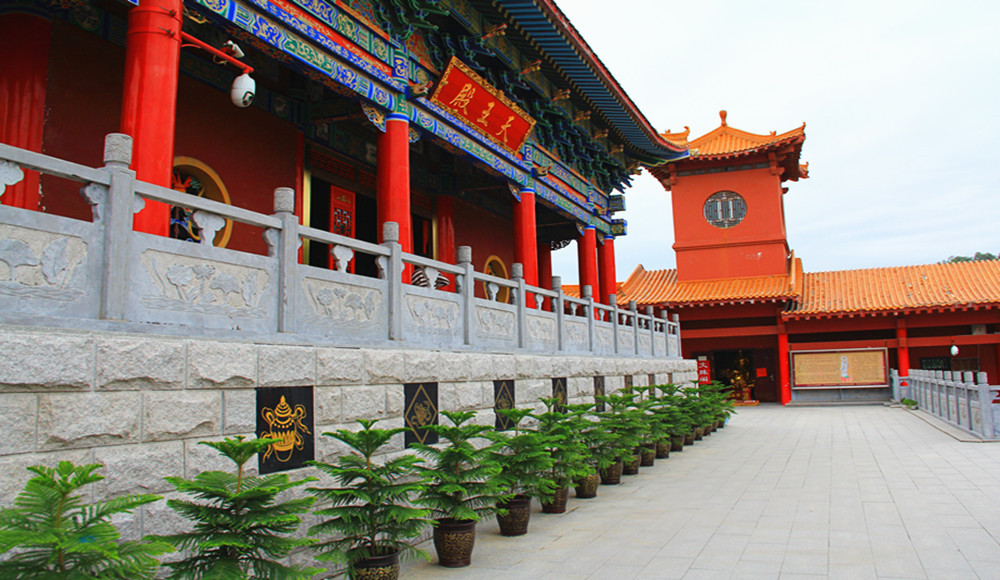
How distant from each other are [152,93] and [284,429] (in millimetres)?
2843

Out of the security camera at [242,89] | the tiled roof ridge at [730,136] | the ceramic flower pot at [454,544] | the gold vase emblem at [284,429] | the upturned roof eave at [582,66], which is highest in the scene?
the tiled roof ridge at [730,136]

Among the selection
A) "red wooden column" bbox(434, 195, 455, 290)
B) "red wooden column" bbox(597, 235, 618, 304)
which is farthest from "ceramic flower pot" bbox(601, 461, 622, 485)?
"red wooden column" bbox(597, 235, 618, 304)

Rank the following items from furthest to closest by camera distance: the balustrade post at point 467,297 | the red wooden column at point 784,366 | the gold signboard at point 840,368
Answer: the red wooden column at point 784,366 < the gold signboard at point 840,368 < the balustrade post at point 467,297

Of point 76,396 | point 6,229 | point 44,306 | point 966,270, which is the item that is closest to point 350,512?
point 76,396

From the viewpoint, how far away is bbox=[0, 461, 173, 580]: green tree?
2.41 m

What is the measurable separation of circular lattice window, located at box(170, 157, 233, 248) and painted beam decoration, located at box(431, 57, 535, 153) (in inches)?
119

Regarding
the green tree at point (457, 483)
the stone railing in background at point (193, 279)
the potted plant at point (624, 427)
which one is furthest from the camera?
the potted plant at point (624, 427)

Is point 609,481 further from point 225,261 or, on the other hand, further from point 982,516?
point 225,261

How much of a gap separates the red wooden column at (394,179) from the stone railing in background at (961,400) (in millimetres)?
10424

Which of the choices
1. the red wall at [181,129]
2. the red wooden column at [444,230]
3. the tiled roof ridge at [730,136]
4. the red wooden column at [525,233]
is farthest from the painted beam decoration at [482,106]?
the tiled roof ridge at [730,136]

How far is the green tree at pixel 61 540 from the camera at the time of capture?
241 centimetres

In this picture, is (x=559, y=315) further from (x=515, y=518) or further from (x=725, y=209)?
(x=725, y=209)

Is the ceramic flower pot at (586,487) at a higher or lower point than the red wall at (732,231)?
lower

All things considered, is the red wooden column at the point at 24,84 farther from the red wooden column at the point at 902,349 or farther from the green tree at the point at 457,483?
the red wooden column at the point at 902,349
